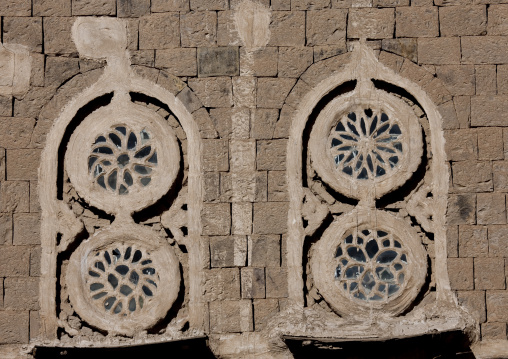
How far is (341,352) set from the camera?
28.6 feet

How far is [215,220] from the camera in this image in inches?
357

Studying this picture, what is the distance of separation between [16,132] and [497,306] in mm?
4054

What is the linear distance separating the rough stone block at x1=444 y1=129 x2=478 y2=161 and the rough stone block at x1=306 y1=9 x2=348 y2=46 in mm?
1198

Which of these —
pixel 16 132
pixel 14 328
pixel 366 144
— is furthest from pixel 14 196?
pixel 366 144

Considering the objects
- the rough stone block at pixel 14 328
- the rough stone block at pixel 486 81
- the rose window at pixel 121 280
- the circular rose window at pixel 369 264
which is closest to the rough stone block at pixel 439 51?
the rough stone block at pixel 486 81

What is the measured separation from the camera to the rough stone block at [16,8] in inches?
370

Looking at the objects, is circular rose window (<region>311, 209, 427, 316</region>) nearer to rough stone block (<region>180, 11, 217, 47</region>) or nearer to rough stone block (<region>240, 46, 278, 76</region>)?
rough stone block (<region>240, 46, 278, 76</region>)

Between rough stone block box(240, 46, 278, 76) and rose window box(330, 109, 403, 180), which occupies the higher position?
rough stone block box(240, 46, 278, 76)

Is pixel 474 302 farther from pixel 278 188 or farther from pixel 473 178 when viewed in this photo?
pixel 278 188

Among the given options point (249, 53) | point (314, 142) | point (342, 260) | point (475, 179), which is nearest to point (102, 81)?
point (249, 53)

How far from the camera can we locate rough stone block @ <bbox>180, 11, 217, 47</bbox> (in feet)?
30.6

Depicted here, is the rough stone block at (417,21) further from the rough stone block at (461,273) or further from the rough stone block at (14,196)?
the rough stone block at (14,196)

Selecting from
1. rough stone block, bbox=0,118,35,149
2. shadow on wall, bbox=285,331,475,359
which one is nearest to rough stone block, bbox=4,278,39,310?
rough stone block, bbox=0,118,35,149

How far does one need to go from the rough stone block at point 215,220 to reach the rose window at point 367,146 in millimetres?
981
